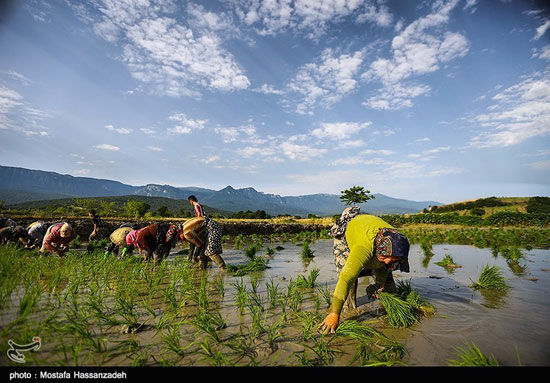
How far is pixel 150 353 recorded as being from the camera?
2.32m

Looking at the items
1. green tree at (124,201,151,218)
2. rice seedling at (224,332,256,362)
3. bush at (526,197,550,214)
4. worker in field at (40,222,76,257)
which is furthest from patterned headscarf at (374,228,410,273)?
bush at (526,197,550,214)

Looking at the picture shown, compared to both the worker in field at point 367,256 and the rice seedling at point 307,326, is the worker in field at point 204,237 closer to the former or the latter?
the rice seedling at point 307,326

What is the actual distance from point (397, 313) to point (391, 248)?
110 centimetres

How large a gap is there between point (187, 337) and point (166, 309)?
0.98m

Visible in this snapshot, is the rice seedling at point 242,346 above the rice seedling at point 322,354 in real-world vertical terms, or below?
below

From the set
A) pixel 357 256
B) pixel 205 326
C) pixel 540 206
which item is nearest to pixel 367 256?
pixel 357 256

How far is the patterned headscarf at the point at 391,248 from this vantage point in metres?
2.59

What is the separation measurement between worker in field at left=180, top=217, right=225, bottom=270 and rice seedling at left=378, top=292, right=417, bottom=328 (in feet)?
14.6

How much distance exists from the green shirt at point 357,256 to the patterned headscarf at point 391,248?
2.9 inches

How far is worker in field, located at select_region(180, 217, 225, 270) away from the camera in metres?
6.45

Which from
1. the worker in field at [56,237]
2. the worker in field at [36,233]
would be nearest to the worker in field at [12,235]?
the worker in field at [36,233]

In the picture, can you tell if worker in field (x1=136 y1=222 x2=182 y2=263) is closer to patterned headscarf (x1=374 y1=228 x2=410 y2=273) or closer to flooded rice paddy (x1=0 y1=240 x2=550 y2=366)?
flooded rice paddy (x1=0 y1=240 x2=550 y2=366)
